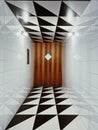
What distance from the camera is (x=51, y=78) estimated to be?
829 centimetres

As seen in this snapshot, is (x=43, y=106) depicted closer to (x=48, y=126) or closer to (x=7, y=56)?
(x=48, y=126)

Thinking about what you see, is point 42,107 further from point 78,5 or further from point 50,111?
point 78,5

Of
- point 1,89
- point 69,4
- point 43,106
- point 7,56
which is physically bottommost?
point 43,106

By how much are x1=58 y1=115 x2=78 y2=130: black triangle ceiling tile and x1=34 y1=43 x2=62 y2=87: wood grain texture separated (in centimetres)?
460

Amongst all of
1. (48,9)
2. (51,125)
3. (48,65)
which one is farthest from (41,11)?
(48,65)

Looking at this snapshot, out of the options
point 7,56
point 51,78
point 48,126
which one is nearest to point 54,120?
point 48,126

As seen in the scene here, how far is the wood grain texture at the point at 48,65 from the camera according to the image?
8.19m

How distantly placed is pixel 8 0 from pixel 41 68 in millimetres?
5751

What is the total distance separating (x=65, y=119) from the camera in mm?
3445

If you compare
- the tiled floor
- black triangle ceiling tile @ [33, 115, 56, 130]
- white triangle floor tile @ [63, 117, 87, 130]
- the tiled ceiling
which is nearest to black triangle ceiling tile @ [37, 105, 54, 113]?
the tiled floor

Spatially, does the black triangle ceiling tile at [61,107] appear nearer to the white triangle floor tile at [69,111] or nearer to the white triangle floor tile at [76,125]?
the white triangle floor tile at [69,111]

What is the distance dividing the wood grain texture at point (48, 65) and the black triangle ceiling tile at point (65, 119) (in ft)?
15.1

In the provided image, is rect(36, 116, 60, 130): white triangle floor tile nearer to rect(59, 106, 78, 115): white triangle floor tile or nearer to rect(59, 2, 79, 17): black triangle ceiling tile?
rect(59, 106, 78, 115): white triangle floor tile

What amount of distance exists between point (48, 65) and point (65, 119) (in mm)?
4977
